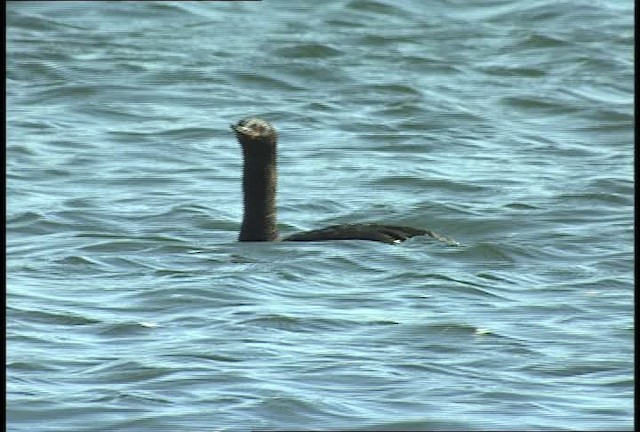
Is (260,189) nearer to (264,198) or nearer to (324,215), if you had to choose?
(264,198)

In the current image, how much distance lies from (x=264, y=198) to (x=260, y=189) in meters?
0.06

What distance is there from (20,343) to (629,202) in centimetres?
654

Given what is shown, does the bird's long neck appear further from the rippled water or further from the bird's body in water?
the rippled water

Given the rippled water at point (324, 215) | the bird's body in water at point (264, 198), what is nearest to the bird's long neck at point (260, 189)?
the bird's body in water at point (264, 198)

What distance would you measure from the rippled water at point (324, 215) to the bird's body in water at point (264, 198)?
10 cm

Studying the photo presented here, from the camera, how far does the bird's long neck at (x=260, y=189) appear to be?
1241 centimetres

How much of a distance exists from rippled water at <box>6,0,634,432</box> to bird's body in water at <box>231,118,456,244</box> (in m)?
0.10

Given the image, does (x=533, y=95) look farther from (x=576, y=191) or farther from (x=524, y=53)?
(x=576, y=191)

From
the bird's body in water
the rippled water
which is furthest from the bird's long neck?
the rippled water

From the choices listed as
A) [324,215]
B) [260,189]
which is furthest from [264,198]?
[324,215]

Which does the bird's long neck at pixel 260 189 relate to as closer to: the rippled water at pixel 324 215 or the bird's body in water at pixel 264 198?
the bird's body in water at pixel 264 198

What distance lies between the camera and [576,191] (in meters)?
15.6

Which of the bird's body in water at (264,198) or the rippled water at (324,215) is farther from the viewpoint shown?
the bird's body in water at (264,198)

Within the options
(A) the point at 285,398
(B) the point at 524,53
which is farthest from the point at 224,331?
(B) the point at 524,53
